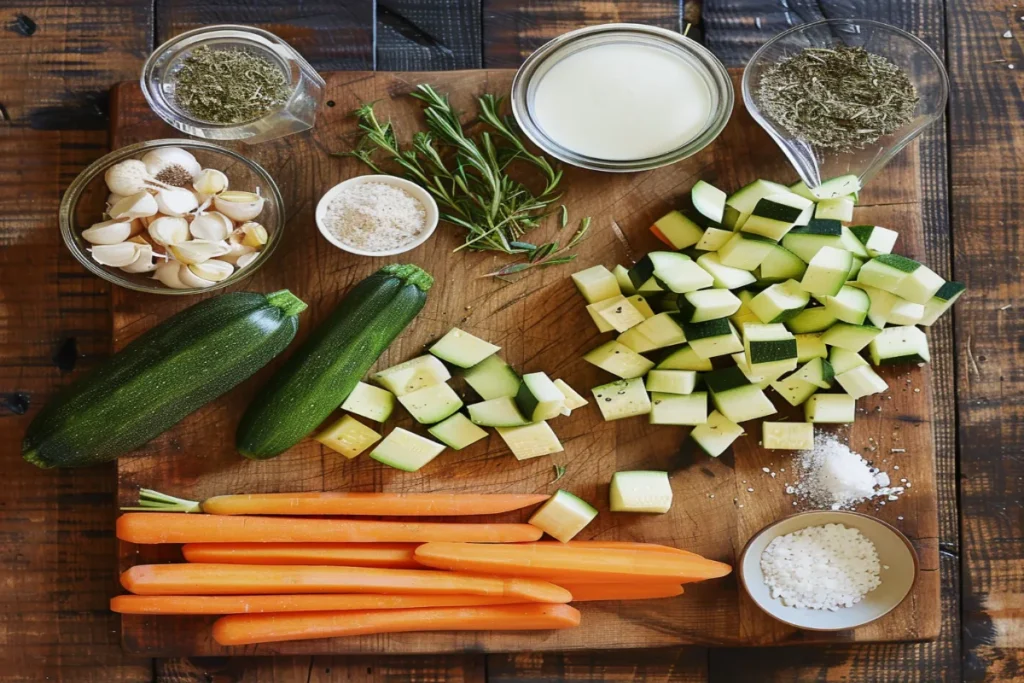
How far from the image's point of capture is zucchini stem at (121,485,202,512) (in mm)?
2318

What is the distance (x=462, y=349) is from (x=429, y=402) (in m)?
0.17

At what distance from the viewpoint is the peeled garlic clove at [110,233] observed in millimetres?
2172

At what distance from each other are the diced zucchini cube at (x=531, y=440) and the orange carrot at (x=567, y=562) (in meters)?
0.26

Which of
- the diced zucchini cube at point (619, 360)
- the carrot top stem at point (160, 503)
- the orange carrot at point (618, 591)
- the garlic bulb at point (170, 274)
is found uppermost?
the garlic bulb at point (170, 274)

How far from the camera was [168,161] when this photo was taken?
225 centimetres

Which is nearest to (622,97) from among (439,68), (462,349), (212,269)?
(439,68)

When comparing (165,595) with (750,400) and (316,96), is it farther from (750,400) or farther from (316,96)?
(750,400)

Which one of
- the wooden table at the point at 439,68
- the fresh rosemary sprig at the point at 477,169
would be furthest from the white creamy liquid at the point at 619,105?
the wooden table at the point at 439,68

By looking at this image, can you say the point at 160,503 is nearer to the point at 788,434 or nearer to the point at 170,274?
the point at 170,274

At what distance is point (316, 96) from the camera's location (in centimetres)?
239

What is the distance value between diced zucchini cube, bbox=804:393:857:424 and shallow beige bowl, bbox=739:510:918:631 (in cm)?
26

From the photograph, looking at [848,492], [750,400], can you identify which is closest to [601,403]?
[750,400]

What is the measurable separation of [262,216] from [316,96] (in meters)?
0.38

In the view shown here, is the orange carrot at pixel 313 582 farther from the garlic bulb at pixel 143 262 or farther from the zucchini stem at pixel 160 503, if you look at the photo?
the garlic bulb at pixel 143 262
